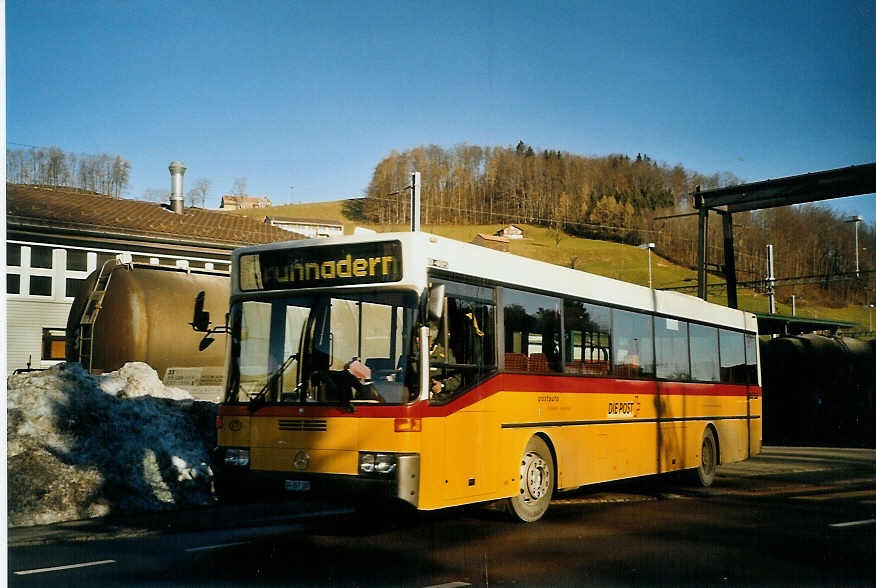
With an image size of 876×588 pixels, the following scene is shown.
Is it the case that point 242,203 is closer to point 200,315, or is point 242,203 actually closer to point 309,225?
point 309,225

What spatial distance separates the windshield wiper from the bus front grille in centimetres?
36

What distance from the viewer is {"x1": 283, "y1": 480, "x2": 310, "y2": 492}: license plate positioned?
912cm

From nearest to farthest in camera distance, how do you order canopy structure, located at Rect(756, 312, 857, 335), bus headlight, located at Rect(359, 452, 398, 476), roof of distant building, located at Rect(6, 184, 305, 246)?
bus headlight, located at Rect(359, 452, 398, 476)
roof of distant building, located at Rect(6, 184, 305, 246)
canopy structure, located at Rect(756, 312, 857, 335)

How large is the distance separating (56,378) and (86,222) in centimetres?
1523

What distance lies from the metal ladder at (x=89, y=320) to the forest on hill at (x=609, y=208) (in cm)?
889

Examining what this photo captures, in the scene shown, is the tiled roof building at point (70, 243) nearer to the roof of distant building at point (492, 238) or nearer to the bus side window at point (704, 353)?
the roof of distant building at point (492, 238)

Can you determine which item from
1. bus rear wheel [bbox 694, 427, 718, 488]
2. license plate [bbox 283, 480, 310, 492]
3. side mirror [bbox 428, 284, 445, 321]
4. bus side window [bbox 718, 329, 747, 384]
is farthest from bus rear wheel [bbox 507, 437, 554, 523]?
bus side window [bbox 718, 329, 747, 384]

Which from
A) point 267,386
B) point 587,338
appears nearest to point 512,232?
point 587,338

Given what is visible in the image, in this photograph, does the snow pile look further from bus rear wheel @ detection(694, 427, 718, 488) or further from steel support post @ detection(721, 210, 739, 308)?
steel support post @ detection(721, 210, 739, 308)

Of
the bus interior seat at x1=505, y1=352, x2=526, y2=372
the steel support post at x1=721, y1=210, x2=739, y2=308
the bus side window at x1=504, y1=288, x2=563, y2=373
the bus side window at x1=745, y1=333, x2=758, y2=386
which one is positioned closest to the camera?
the bus interior seat at x1=505, y1=352, x2=526, y2=372

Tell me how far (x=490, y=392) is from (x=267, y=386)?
8.18 feet

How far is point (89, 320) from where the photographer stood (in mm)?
18062

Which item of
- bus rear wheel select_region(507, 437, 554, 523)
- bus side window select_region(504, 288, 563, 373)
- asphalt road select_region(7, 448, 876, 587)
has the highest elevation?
bus side window select_region(504, 288, 563, 373)

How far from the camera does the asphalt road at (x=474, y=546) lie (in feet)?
24.9
